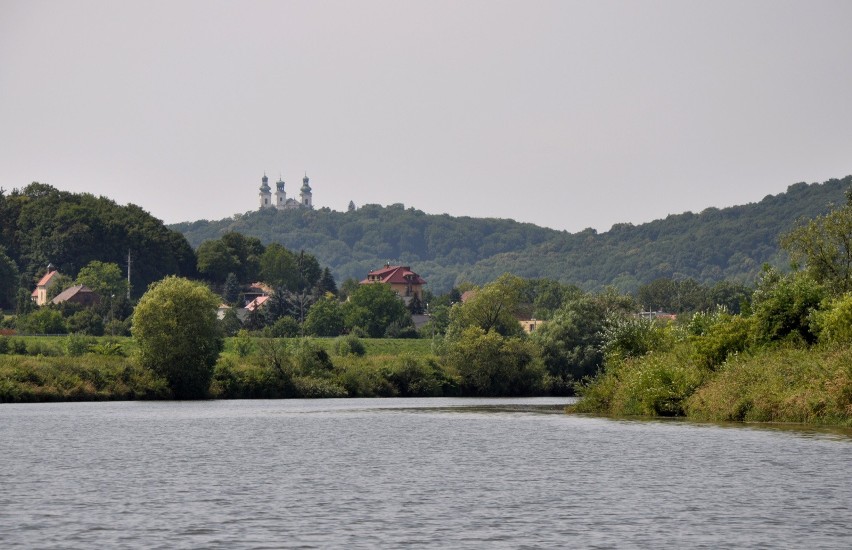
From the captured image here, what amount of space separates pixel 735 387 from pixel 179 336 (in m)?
49.9

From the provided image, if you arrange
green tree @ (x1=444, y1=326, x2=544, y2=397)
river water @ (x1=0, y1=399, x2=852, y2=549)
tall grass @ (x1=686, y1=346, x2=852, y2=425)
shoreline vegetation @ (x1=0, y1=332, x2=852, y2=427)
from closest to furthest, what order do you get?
1. river water @ (x1=0, y1=399, x2=852, y2=549)
2. tall grass @ (x1=686, y1=346, x2=852, y2=425)
3. shoreline vegetation @ (x1=0, y1=332, x2=852, y2=427)
4. green tree @ (x1=444, y1=326, x2=544, y2=397)

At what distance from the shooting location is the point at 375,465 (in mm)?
42344

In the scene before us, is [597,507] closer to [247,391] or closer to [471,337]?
[247,391]

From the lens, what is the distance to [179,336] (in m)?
96.4

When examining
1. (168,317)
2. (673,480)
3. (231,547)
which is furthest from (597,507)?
(168,317)

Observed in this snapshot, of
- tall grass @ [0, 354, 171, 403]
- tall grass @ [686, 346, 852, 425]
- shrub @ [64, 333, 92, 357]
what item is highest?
shrub @ [64, 333, 92, 357]

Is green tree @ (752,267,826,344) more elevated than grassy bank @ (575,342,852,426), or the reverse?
green tree @ (752,267,826,344)

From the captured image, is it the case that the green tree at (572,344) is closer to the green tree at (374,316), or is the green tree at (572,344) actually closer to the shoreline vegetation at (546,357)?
the shoreline vegetation at (546,357)

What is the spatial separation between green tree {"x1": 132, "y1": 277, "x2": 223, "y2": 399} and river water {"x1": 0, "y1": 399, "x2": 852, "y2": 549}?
1338 inches

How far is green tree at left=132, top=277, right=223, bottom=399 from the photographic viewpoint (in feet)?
317

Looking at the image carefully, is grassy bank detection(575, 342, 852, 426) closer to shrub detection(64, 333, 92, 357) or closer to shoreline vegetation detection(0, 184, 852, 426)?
shoreline vegetation detection(0, 184, 852, 426)

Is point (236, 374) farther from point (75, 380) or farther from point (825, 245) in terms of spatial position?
point (825, 245)

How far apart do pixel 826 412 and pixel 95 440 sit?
31.4 meters

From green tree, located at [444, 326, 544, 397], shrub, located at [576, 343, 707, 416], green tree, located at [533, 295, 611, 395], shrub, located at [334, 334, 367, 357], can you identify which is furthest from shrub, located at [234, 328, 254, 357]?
shrub, located at [576, 343, 707, 416]
